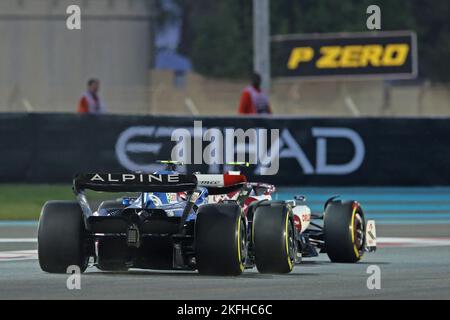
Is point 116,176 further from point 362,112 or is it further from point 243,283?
point 362,112

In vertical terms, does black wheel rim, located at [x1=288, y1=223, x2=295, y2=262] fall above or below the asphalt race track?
above

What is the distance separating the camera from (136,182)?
11.6 metres

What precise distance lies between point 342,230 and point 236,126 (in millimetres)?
11978

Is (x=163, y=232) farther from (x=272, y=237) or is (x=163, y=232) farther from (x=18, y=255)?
(x=18, y=255)

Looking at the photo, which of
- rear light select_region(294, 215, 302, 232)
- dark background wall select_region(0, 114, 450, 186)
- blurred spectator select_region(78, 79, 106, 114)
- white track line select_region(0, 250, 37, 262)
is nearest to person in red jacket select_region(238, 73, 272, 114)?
dark background wall select_region(0, 114, 450, 186)

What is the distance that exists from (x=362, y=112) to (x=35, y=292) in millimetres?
38905

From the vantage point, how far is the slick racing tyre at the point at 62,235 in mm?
11703

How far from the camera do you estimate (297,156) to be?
83.5 feet

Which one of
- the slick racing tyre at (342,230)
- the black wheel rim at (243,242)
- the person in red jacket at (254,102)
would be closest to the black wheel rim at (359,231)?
the slick racing tyre at (342,230)

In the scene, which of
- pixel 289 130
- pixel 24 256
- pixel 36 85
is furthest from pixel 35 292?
pixel 36 85

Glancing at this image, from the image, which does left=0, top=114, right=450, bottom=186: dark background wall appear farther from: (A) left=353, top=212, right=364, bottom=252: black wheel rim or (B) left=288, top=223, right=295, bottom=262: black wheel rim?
(B) left=288, top=223, right=295, bottom=262: black wheel rim

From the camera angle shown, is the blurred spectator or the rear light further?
the blurred spectator

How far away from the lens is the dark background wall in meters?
24.4
